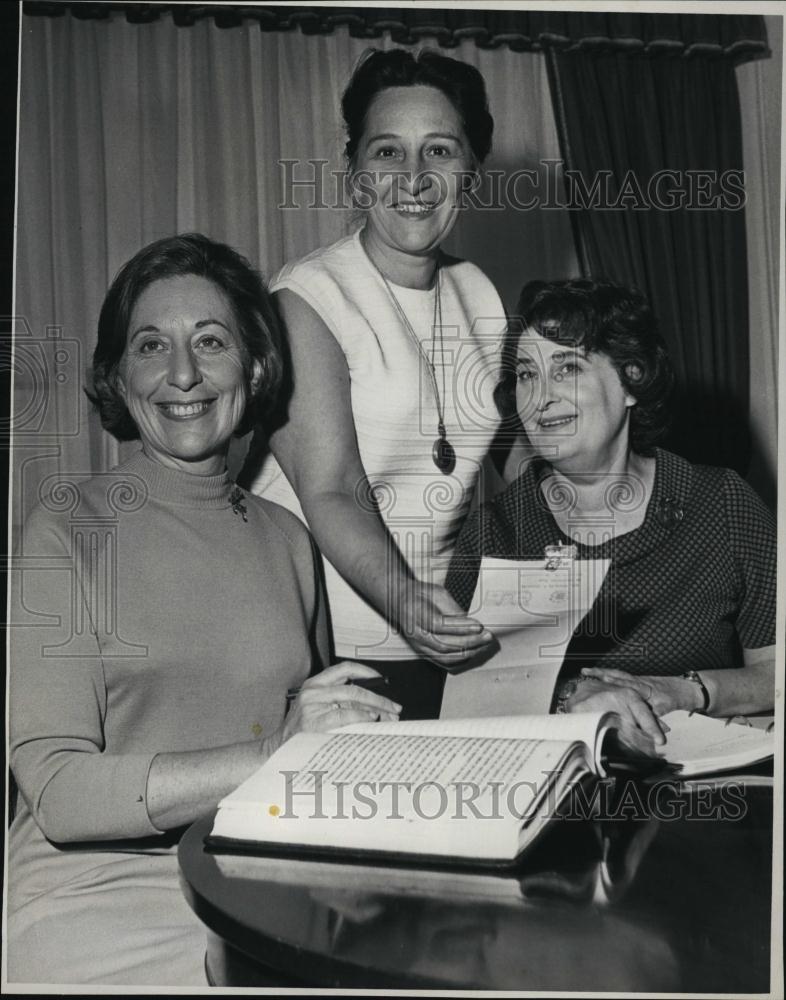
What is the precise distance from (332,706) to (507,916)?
0.62m

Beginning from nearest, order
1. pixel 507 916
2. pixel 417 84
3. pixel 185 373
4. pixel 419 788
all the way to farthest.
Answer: pixel 507 916, pixel 419 788, pixel 185 373, pixel 417 84

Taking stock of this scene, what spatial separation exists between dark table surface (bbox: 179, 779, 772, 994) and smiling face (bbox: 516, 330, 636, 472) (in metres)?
0.73

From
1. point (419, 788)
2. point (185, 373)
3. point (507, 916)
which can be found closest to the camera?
point (507, 916)

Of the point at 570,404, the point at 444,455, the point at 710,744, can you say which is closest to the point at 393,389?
the point at 444,455

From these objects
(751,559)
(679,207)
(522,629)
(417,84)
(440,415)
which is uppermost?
(417,84)

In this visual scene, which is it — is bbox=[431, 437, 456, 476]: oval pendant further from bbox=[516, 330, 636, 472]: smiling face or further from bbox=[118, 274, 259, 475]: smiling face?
bbox=[118, 274, 259, 475]: smiling face

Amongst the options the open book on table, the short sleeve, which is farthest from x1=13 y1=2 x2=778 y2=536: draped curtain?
the open book on table

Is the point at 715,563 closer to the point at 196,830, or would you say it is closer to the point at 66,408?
the point at 196,830

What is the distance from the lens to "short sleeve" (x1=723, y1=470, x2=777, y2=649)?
2072 mm

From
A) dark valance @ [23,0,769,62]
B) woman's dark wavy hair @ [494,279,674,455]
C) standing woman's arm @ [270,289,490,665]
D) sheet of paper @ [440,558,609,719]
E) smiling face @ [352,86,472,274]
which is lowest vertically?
sheet of paper @ [440,558,609,719]

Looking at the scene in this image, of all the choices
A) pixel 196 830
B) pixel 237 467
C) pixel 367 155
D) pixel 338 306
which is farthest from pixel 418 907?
pixel 367 155

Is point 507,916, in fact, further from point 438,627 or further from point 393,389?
point 393,389

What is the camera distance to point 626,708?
1.95 meters

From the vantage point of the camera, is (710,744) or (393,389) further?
(393,389)
